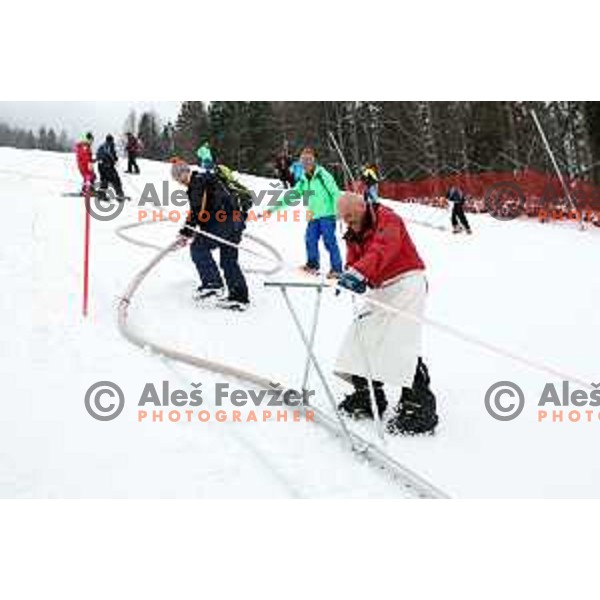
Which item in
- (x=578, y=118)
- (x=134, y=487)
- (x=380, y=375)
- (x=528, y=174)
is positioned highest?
(x=578, y=118)

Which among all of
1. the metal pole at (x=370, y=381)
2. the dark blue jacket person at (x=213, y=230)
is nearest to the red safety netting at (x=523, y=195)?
the dark blue jacket person at (x=213, y=230)

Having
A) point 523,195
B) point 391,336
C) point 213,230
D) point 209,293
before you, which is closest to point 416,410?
point 391,336

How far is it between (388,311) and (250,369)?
1.70 meters

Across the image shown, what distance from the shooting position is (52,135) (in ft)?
418

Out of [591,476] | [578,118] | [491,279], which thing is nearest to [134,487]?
[591,476]

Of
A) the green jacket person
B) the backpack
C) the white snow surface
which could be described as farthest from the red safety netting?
the backpack

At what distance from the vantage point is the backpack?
8.00 m

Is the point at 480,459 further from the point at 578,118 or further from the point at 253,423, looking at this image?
the point at 578,118

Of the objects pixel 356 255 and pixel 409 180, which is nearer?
pixel 356 255

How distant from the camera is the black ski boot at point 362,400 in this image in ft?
18.5

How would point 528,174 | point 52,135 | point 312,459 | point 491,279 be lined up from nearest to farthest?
point 312,459 < point 491,279 < point 528,174 < point 52,135

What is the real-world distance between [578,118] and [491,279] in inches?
823

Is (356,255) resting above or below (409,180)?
below

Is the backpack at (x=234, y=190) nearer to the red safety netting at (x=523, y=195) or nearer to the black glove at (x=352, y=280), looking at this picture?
the black glove at (x=352, y=280)
